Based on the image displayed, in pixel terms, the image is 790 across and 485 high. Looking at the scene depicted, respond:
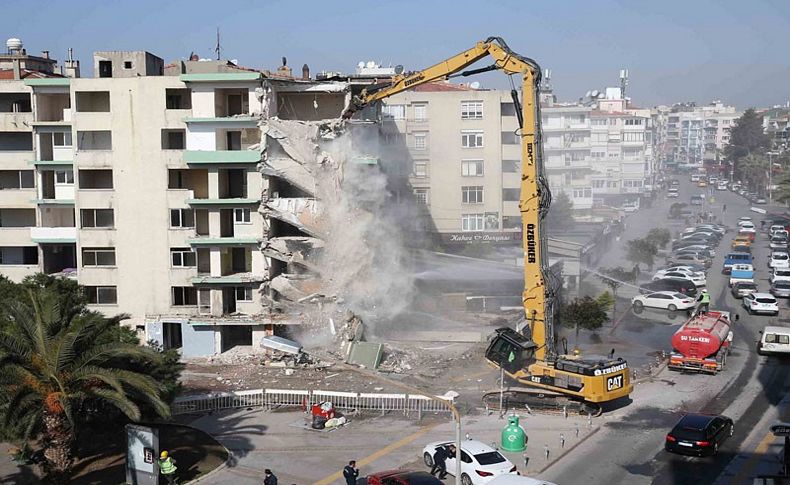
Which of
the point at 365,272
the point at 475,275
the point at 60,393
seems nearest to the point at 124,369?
the point at 60,393

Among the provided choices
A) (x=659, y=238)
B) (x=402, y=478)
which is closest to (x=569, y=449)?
(x=402, y=478)

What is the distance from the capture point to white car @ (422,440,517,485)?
26.7 m

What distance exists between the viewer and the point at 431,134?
2645 inches

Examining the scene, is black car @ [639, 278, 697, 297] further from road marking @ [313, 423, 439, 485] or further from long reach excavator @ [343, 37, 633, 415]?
road marking @ [313, 423, 439, 485]

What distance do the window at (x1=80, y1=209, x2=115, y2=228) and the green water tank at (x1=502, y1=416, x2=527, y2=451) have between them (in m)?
27.1

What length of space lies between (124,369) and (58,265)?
2691 centimetres

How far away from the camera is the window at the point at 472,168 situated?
6719 centimetres

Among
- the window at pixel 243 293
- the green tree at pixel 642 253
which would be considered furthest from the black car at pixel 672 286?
the window at pixel 243 293

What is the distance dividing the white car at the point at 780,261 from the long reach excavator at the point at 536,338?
3713cm

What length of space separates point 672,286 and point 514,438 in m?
34.6

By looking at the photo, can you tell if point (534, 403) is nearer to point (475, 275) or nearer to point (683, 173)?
point (475, 275)

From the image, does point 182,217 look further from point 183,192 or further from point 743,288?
point 743,288

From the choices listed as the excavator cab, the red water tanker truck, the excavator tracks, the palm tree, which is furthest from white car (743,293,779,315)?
the palm tree

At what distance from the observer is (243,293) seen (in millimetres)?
46500
